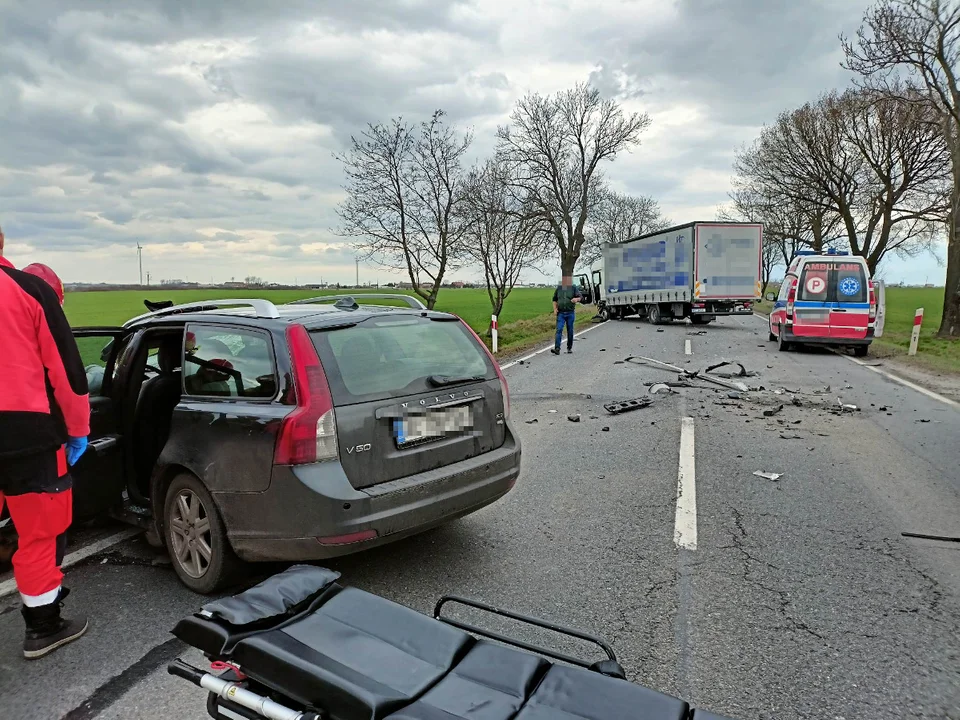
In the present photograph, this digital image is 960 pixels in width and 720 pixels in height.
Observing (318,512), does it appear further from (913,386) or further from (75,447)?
(913,386)

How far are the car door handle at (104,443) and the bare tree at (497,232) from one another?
15.7 m

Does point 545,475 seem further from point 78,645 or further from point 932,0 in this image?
point 932,0

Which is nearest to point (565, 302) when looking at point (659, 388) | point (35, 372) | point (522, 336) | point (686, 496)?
point (659, 388)

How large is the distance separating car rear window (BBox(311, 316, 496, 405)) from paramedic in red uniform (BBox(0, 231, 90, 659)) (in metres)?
1.19

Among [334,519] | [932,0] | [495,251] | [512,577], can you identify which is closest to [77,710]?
[334,519]

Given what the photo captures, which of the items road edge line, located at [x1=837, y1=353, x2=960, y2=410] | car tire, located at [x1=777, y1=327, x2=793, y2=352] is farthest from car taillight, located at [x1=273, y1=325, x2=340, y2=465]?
car tire, located at [x1=777, y1=327, x2=793, y2=352]

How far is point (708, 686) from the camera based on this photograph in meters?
2.67

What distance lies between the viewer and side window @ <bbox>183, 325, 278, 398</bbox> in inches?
136

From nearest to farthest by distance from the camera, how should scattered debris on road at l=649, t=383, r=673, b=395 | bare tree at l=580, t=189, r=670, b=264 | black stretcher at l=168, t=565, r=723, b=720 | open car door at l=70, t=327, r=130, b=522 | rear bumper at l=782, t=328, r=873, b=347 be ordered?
black stretcher at l=168, t=565, r=723, b=720 < open car door at l=70, t=327, r=130, b=522 < scattered debris on road at l=649, t=383, r=673, b=395 < rear bumper at l=782, t=328, r=873, b=347 < bare tree at l=580, t=189, r=670, b=264

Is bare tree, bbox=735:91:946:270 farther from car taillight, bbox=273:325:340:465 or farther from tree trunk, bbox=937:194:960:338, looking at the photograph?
car taillight, bbox=273:325:340:465

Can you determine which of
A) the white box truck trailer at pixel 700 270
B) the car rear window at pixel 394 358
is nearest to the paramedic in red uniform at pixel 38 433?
the car rear window at pixel 394 358

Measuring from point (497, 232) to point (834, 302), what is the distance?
10573 mm

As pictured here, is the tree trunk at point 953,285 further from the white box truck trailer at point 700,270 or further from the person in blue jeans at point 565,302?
the person in blue jeans at point 565,302

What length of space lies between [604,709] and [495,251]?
21.0m
